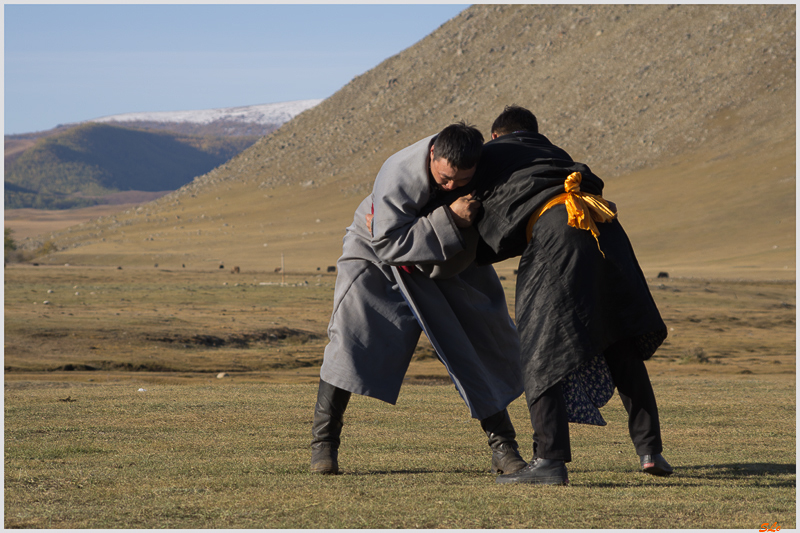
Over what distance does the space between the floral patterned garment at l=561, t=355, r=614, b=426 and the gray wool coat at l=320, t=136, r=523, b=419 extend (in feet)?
1.35

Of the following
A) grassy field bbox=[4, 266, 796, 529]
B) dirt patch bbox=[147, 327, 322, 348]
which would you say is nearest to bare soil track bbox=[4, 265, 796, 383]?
dirt patch bbox=[147, 327, 322, 348]

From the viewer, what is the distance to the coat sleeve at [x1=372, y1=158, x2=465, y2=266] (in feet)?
12.9

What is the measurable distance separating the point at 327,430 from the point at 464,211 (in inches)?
50.5

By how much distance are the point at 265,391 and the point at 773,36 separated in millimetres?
78693

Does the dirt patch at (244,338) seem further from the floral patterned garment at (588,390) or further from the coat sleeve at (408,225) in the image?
the floral patterned garment at (588,390)

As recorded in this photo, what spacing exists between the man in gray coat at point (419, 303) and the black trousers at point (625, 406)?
34cm

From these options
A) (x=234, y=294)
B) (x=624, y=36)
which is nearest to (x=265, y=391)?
(x=234, y=294)

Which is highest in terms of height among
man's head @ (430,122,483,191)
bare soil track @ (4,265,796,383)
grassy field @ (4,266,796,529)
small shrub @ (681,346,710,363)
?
man's head @ (430,122,483,191)

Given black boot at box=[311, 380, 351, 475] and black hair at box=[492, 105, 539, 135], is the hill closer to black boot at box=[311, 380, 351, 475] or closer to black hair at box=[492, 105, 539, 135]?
black hair at box=[492, 105, 539, 135]

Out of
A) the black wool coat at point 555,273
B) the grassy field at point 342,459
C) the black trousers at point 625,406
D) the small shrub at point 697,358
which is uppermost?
the black wool coat at point 555,273

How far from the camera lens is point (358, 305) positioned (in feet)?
13.9

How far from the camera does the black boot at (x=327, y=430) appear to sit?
13.3 feet

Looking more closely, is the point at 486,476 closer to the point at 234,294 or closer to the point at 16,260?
the point at 234,294

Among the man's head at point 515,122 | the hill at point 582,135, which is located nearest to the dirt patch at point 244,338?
the man's head at point 515,122
